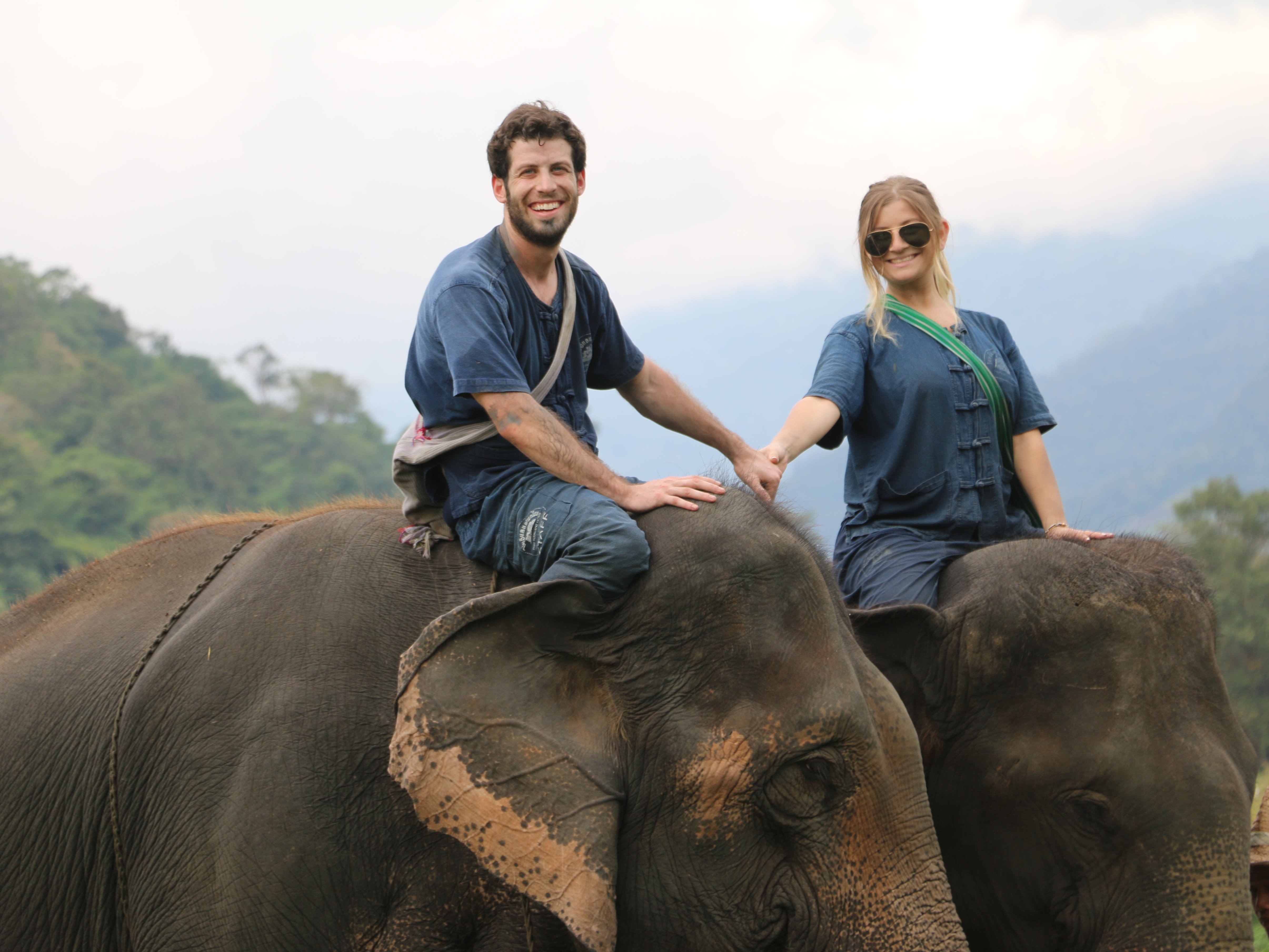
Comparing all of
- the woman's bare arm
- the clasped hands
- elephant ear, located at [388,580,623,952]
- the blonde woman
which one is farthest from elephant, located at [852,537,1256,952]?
elephant ear, located at [388,580,623,952]

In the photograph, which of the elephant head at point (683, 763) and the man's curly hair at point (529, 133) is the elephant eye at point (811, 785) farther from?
the man's curly hair at point (529, 133)

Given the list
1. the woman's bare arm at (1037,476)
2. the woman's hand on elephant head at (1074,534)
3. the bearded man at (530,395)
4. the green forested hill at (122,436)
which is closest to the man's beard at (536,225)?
the bearded man at (530,395)

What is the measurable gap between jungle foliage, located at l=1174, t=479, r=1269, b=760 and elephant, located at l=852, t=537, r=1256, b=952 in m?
24.5

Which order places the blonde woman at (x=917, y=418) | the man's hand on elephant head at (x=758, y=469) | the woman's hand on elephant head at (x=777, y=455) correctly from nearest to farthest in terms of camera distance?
the man's hand on elephant head at (x=758, y=469), the woman's hand on elephant head at (x=777, y=455), the blonde woman at (x=917, y=418)

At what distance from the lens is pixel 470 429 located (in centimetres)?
395

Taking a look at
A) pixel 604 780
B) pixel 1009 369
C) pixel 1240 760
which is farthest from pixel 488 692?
pixel 1009 369

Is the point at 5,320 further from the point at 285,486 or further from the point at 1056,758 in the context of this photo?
the point at 1056,758

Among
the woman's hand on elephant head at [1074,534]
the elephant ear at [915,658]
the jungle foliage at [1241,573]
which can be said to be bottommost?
the jungle foliage at [1241,573]

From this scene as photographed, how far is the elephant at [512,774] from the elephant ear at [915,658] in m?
0.69

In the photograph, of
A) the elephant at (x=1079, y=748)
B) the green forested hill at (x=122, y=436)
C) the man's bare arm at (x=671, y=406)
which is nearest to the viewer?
the elephant at (x=1079, y=748)

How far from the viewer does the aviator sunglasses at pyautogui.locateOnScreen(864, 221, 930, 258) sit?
501 centimetres

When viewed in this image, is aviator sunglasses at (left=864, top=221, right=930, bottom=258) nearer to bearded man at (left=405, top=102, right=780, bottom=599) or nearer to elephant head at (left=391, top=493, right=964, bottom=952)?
bearded man at (left=405, top=102, right=780, bottom=599)

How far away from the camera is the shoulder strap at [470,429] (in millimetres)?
3938

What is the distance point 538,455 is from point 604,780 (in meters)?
0.86
